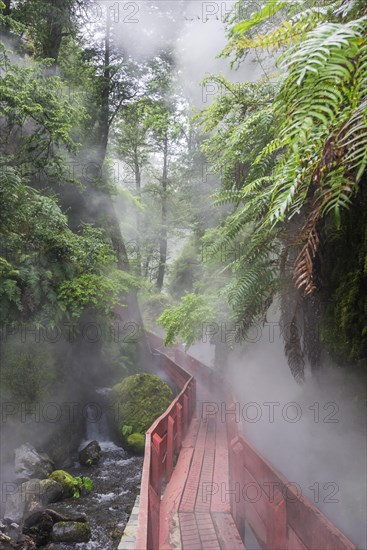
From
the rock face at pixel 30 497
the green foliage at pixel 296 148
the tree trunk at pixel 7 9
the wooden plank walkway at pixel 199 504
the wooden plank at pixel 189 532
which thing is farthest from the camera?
the tree trunk at pixel 7 9

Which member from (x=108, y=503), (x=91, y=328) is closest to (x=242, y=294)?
(x=108, y=503)

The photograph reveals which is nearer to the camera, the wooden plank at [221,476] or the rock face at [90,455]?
the wooden plank at [221,476]

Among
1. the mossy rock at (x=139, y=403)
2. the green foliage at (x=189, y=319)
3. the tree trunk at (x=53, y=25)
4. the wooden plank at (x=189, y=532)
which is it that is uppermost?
the tree trunk at (x=53, y=25)

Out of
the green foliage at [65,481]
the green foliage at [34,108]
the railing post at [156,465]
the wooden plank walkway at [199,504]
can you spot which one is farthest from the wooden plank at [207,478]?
the green foliage at [34,108]

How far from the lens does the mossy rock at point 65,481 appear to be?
9.07 meters

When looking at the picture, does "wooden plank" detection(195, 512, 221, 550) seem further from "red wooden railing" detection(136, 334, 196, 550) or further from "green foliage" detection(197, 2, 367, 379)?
"green foliage" detection(197, 2, 367, 379)

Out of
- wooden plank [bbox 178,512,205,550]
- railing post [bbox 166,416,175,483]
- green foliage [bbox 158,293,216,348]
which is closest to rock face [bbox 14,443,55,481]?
railing post [bbox 166,416,175,483]

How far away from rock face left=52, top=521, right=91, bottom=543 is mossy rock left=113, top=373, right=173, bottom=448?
439 centimetres

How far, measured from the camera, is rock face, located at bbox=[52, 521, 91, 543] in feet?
24.2

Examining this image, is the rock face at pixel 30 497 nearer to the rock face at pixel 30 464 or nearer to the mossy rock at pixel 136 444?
the rock face at pixel 30 464

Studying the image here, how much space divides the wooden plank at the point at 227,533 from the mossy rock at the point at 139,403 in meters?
7.22

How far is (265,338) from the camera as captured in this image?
543 inches

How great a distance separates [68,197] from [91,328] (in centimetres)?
645

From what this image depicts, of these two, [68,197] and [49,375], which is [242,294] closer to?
[49,375]
